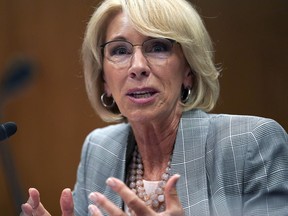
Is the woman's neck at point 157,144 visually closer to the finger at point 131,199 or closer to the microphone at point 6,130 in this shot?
the finger at point 131,199

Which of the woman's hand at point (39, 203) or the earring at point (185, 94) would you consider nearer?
the woman's hand at point (39, 203)

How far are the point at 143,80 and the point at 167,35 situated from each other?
0.46ft

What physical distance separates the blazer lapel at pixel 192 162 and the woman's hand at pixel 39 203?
11.7 inches

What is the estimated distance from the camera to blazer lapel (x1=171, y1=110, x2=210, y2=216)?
46.4 inches

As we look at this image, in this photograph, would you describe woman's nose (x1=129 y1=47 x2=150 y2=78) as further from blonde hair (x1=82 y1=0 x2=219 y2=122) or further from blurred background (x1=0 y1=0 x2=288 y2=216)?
blurred background (x1=0 y1=0 x2=288 y2=216)

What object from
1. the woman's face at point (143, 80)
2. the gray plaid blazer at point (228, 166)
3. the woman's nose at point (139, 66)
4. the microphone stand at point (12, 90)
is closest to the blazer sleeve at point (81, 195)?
the gray plaid blazer at point (228, 166)

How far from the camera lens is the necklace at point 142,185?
128 cm

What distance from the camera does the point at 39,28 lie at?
1566 millimetres

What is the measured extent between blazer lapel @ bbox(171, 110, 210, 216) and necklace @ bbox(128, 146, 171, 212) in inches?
2.5

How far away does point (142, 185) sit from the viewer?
1.35 m

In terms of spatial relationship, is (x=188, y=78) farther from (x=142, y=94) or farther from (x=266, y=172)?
(x=266, y=172)

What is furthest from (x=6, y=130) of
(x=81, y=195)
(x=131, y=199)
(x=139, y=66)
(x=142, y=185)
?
(x=81, y=195)

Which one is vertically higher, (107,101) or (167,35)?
(167,35)

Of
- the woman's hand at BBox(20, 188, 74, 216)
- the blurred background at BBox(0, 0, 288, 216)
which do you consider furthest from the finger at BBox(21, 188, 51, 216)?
the blurred background at BBox(0, 0, 288, 216)
